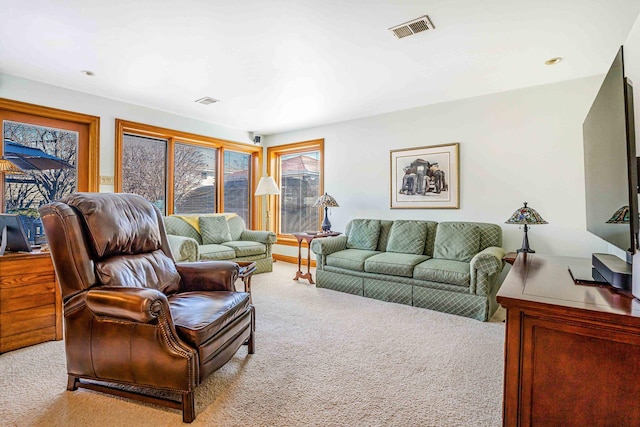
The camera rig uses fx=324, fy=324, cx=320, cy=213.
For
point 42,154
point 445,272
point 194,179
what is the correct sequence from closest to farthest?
point 445,272
point 42,154
point 194,179

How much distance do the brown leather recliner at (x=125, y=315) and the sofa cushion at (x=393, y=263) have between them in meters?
1.83

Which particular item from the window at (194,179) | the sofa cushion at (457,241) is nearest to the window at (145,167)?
the window at (194,179)

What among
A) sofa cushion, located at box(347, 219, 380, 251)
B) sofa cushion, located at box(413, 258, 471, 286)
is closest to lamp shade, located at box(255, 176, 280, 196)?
sofa cushion, located at box(347, 219, 380, 251)

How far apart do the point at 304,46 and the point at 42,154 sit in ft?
10.5

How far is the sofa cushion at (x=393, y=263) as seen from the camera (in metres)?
3.41

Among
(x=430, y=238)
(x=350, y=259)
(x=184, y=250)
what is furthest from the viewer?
(x=430, y=238)

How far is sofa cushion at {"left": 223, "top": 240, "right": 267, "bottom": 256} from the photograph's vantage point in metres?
4.54

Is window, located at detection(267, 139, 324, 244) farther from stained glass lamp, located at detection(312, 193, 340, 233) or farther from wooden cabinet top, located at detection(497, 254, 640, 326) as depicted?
wooden cabinet top, located at detection(497, 254, 640, 326)

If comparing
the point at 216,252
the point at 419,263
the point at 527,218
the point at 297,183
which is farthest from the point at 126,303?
the point at 297,183

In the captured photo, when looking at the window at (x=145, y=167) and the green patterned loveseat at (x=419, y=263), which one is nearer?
the green patterned loveseat at (x=419, y=263)

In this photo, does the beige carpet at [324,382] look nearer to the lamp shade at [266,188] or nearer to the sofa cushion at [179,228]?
the sofa cushion at [179,228]

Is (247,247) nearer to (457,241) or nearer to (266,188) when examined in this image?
(266,188)

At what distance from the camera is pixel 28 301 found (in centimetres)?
236

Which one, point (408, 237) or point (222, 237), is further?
point (222, 237)
